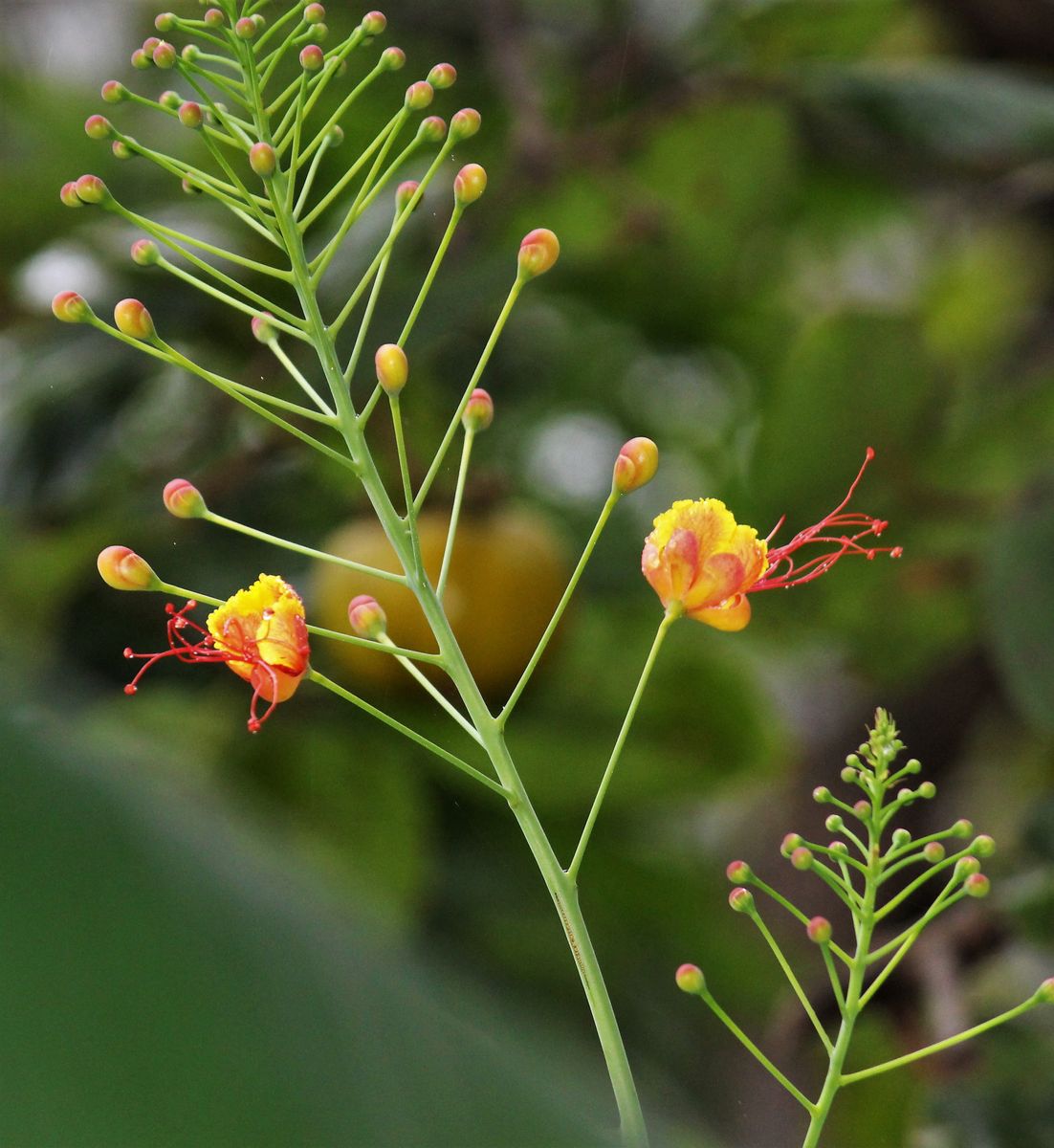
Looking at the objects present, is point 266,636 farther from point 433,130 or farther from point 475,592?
point 475,592

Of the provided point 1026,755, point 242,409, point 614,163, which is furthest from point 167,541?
point 1026,755

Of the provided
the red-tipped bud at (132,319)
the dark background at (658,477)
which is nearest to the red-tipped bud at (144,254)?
the red-tipped bud at (132,319)

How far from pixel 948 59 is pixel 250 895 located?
23.8 inches

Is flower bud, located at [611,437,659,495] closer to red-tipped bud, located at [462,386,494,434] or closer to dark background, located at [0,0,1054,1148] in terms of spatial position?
red-tipped bud, located at [462,386,494,434]

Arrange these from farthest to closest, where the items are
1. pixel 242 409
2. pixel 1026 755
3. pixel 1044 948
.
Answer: pixel 1026 755 < pixel 242 409 < pixel 1044 948

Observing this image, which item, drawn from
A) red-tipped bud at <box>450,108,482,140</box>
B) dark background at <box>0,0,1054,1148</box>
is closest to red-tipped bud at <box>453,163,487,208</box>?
red-tipped bud at <box>450,108,482,140</box>

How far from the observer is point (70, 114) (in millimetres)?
660

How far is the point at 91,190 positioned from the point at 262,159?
0.02 metres

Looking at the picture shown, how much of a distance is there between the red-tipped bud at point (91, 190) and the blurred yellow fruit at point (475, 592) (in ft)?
0.51

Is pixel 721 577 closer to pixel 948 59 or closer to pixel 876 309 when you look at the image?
pixel 876 309

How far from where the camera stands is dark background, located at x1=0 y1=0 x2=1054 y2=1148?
1.21 ft

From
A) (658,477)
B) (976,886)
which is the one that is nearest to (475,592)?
(658,477)

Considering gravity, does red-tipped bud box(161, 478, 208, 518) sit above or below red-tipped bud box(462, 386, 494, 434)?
below

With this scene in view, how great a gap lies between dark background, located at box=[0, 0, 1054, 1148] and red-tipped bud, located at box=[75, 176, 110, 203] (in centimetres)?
14
